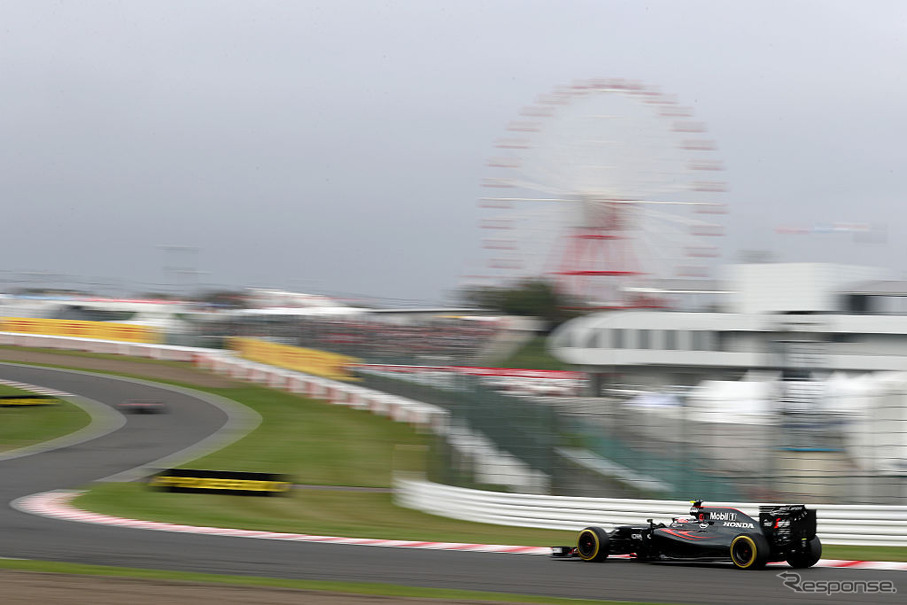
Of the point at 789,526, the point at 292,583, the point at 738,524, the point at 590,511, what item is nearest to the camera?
the point at 292,583

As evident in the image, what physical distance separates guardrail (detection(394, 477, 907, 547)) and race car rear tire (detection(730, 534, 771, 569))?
11.0ft

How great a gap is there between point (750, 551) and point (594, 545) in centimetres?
141

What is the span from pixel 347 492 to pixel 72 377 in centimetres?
2063

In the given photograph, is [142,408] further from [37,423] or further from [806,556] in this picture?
[806,556]

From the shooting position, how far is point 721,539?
9172 millimetres

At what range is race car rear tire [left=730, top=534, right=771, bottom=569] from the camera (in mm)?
8945

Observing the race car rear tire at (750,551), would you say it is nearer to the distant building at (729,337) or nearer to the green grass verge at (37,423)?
the green grass verge at (37,423)

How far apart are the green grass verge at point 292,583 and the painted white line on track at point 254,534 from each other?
2.59m

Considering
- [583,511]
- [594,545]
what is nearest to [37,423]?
[583,511]

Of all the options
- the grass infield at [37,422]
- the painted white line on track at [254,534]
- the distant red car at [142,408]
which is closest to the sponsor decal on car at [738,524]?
the painted white line on track at [254,534]

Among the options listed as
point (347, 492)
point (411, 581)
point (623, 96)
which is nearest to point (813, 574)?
point (411, 581)

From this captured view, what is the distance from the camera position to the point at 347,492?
17984mm

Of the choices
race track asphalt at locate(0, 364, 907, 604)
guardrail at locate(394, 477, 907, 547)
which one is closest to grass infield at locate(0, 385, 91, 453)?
race track asphalt at locate(0, 364, 907, 604)

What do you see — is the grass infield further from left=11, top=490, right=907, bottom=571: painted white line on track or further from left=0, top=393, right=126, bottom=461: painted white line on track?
left=11, top=490, right=907, bottom=571: painted white line on track
